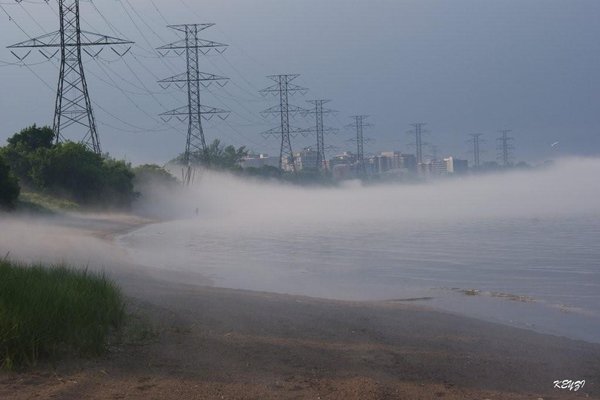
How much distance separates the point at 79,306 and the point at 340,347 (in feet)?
10.0

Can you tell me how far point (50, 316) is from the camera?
9500 millimetres

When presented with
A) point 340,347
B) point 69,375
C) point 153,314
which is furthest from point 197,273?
point 69,375

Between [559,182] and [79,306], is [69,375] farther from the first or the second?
[559,182]

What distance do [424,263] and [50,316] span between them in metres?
15.8

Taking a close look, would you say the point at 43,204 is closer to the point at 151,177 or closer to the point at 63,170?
the point at 63,170

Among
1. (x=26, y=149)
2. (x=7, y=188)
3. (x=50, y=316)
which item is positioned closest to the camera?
(x=50, y=316)

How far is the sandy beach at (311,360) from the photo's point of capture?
852 cm
